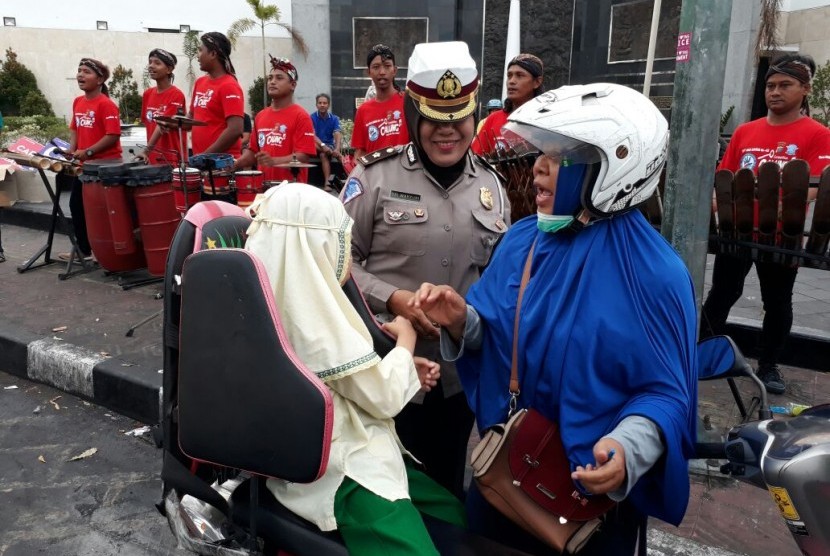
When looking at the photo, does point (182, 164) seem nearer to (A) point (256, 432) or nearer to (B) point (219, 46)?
(B) point (219, 46)

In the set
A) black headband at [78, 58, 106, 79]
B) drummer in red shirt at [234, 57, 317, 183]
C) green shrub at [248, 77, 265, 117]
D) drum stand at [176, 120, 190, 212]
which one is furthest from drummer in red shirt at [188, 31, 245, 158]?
green shrub at [248, 77, 265, 117]

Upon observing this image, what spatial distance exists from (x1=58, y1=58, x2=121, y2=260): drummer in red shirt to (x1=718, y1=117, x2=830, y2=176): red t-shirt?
5.69 metres

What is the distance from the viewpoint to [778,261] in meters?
3.70

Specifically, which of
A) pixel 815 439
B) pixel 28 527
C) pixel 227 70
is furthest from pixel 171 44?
pixel 815 439

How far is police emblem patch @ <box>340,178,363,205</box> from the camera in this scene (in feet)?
7.45

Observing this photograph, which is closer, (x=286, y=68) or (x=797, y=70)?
(x=797, y=70)

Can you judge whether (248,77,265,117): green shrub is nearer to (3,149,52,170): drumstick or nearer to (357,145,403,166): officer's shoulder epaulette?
(3,149,52,170): drumstick

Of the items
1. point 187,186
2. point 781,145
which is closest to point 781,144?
point 781,145

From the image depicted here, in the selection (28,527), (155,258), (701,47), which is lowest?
(28,527)

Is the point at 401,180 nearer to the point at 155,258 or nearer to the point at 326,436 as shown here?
the point at 326,436

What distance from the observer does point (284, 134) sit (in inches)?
239

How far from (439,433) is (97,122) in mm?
5933

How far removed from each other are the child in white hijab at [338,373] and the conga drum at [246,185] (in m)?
3.89

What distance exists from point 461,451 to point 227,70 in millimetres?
4853
